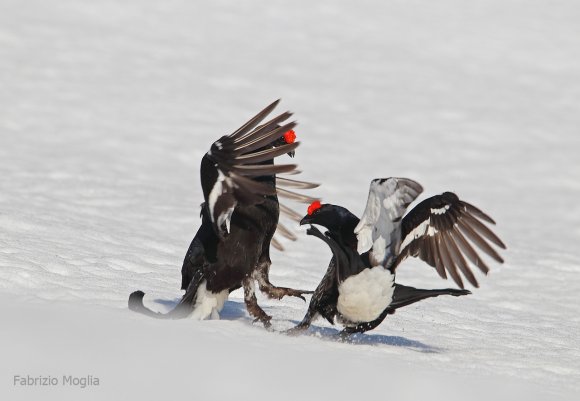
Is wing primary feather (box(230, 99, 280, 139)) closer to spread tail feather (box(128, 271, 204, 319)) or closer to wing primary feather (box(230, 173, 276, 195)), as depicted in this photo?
wing primary feather (box(230, 173, 276, 195))

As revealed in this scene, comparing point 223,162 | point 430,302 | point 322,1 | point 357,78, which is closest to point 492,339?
point 430,302

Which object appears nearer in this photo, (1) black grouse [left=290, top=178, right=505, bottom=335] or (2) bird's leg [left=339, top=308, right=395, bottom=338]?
(1) black grouse [left=290, top=178, right=505, bottom=335]

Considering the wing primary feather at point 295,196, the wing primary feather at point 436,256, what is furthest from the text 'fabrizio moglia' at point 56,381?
the wing primary feather at point 295,196

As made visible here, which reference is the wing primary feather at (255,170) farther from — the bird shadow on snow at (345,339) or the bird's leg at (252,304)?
the bird shadow on snow at (345,339)

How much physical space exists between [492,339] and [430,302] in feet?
4.28

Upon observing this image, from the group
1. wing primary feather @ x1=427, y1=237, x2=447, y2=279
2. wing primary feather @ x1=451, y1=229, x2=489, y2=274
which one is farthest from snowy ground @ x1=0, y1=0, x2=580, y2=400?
wing primary feather @ x1=451, y1=229, x2=489, y2=274

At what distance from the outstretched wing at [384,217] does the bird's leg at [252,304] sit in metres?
0.78

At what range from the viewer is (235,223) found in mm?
5750

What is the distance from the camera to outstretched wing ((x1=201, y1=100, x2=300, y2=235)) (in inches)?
207

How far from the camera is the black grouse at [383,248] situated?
545 centimetres

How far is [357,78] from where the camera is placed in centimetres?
1825

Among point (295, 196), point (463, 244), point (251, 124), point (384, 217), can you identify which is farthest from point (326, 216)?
point (295, 196)

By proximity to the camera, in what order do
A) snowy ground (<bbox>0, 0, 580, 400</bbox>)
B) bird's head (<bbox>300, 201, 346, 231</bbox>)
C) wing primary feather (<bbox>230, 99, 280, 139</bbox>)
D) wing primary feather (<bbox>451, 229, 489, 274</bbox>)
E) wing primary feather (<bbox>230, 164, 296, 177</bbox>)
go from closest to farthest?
snowy ground (<bbox>0, 0, 580, 400</bbox>) → wing primary feather (<bbox>230, 164, 296, 177</bbox>) → wing primary feather (<bbox>230, 99, 280, 139</bbox>) → bird's head (<bbox>300, 201, 346, 231</bbox>) → wing primary feather (<bbox>451, 229, 489, 274</bbox>)

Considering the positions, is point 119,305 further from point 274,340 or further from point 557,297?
point 557,297
